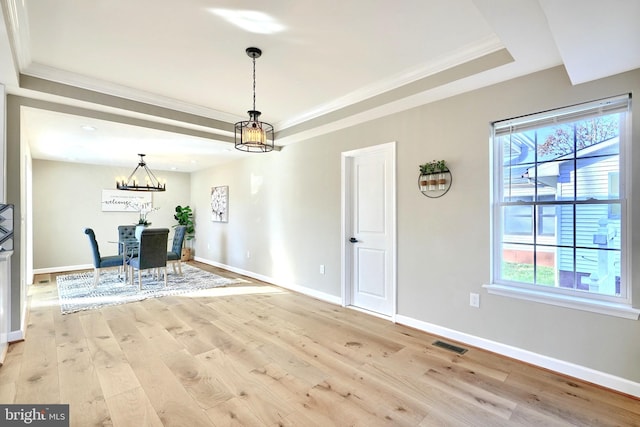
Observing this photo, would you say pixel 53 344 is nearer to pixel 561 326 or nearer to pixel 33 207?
pixel 561 326

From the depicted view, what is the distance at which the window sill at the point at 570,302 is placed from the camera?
211 cm

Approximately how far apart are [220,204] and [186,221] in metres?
1.60

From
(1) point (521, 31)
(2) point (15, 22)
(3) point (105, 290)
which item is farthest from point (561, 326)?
(3) point (105, 290)

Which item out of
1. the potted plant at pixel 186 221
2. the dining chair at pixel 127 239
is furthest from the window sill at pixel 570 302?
the potted plant at pixel 186 221

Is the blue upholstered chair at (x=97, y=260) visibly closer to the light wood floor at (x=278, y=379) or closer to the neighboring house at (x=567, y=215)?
the light wood floor at (x=278, y=379)

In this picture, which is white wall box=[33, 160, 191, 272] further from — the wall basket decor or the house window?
the house window

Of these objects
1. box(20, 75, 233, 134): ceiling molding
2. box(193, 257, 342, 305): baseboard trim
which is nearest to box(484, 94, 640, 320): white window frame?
box(193, 257, 342, 305): baseboard trim

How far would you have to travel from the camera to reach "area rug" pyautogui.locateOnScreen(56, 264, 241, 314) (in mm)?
4219

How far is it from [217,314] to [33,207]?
17.5ft

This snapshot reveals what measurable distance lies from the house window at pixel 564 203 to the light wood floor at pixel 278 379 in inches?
30.4

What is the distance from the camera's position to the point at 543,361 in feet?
7.97

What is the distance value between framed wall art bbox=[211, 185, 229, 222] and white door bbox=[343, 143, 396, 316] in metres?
3.48

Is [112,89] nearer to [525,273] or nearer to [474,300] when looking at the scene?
[474,300]

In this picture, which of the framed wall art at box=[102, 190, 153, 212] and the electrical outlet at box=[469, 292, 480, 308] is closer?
the electrical outlet at box=[469, 292, 480, 308]
